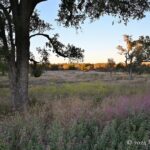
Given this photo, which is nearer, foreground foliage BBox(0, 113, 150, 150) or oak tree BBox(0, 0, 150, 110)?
foreground foliage BBox(0, 113, 150, 150)

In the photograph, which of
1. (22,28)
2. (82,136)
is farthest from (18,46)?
(82,136)

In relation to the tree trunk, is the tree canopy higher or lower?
higher

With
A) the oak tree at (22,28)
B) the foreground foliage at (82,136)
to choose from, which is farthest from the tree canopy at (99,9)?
the foreground foliage at (82,136)

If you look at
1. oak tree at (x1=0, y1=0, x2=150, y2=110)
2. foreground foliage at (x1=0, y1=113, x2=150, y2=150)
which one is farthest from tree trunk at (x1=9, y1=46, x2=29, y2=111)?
foreground foliage at (x1=0, y1=113, x2=150, y2=150)

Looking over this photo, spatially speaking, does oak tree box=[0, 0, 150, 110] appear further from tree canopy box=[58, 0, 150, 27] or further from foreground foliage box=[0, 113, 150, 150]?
foreground foliage box=[0, 113, 150, 150]

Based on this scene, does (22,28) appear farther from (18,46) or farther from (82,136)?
(82,136)

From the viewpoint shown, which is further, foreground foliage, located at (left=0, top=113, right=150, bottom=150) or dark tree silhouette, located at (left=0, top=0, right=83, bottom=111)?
dark tree silhouette, located at (left=0, top=0, right=83, bottom=111)

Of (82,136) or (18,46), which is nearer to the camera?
(82,136)

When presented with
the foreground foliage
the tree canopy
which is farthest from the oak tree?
the foreground foliage

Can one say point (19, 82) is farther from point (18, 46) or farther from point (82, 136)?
point (82, 136)

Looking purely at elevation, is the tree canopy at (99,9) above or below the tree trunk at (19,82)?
above

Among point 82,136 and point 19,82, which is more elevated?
point 19,82

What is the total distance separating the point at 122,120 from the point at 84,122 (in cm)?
Result: 83

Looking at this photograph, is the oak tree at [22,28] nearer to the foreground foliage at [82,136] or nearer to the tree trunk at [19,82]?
the tree trunk at [19,82]
